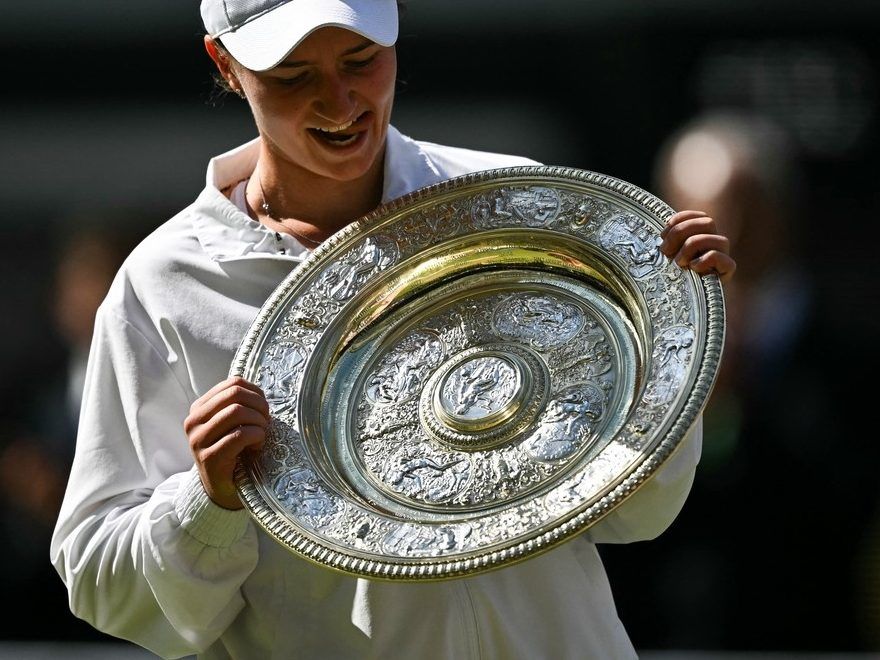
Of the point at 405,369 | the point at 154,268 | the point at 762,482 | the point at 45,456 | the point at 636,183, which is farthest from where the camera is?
the point at 636,183

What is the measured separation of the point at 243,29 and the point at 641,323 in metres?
0.71

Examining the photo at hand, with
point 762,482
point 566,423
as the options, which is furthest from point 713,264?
point 762,482

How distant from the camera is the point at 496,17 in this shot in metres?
5.24

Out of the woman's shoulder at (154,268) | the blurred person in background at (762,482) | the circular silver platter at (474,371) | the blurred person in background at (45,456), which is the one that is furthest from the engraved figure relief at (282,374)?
the blurred person in background at (45,456)

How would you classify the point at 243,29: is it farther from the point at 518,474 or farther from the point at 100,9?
the point at 100,9

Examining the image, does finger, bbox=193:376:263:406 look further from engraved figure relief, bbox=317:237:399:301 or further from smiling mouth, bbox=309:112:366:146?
smiling mouth, bbox=309:112:366:146

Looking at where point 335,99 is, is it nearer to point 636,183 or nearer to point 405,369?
point 405,369

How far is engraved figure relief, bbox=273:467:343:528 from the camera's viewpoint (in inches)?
89.7

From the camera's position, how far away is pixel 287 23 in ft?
8.14

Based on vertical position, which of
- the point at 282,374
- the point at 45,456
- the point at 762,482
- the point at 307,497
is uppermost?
the point at 282,374

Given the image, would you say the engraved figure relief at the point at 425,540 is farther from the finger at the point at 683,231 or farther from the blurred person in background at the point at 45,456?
the blurred person in background at the point at 45,456

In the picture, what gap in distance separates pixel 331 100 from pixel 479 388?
44 centimetres

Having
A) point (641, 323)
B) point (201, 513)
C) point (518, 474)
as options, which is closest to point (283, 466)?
point (201, 513)

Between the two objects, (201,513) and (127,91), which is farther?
(127,91)
